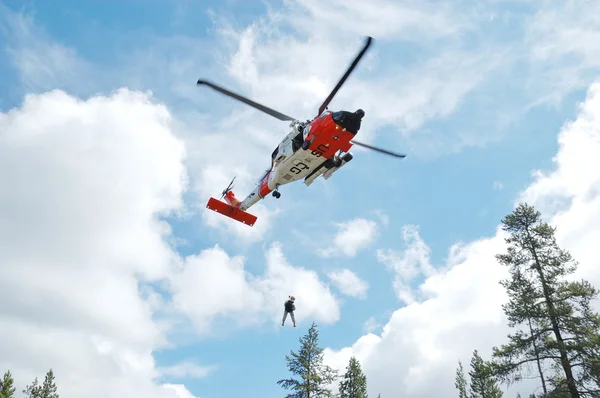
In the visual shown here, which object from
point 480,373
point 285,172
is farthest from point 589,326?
point 285,172

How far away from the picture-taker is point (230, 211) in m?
29.1

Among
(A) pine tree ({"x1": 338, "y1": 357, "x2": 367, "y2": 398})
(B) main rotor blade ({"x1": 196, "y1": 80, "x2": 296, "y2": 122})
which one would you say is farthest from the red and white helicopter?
(A) pine tree ({"x1": 338, "y1": 357, "x2": 367, "y2": 398})

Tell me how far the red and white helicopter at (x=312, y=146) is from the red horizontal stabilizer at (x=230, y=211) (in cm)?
274

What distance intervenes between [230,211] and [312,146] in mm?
9618

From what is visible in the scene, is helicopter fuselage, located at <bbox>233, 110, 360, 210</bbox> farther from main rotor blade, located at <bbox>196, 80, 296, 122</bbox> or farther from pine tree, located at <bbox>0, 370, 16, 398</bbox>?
pine tree, located at <bbox>0, 370, 16, 398</bbox>

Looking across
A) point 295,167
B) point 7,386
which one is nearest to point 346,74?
point 295,167

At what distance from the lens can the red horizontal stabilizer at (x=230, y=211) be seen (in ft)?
94.1

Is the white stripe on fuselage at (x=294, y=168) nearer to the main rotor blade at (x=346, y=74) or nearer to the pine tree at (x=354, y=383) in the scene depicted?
the main rotor blade at (x=346, y=74)

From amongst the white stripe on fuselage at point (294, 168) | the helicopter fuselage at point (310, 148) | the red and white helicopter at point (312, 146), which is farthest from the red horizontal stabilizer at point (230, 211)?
the white stripe on fuselage at point (294, 168)

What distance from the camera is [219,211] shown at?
28.9 meters

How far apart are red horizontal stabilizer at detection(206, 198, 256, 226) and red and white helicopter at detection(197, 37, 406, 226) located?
2.74m

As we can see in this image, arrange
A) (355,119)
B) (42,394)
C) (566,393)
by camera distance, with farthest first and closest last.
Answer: (42,394)
(355,119)
(566,393)

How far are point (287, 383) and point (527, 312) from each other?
14.9 m

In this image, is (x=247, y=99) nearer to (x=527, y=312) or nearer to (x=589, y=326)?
(x=527, y=312)
